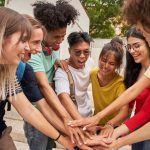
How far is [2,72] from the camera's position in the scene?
242 centimetres

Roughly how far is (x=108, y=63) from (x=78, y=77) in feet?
0.90

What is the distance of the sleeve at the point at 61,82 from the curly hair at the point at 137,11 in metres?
1.15

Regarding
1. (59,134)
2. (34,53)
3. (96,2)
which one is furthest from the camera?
(96,2)

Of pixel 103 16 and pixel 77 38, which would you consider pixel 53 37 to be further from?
pixel 103 16

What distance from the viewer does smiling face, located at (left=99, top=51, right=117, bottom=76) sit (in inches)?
124

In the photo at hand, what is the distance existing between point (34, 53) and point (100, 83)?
2.50 feet

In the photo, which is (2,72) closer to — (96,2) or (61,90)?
(61,90)

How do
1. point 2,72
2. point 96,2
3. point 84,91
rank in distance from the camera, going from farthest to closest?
1. point 96,2
2. point 84,91
3. point 2,72

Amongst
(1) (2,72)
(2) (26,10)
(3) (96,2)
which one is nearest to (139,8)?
(1) (2,72)

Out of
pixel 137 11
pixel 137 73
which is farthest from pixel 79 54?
pixel 137 11

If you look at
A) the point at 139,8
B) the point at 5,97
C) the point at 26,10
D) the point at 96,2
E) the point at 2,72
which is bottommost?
the point at 96,2

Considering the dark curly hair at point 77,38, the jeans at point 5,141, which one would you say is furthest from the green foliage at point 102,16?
the jeans at point 5,141

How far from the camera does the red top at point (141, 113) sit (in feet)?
9.68

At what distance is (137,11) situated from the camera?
78.1 inches
